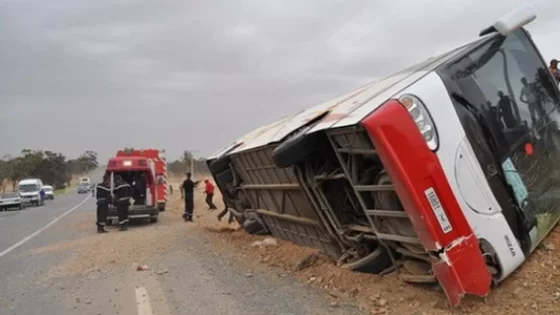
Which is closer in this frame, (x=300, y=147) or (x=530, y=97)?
(x=530, y=97)

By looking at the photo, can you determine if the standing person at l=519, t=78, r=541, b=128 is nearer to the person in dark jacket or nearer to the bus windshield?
the bus windshield

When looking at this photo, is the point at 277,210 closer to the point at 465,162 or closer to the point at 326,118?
the point at 326,118

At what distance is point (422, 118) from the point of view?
4371mm

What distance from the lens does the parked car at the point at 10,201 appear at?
3469 centimetres

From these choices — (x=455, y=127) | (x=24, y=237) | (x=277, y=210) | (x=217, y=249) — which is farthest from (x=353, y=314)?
(x=24, y=237)

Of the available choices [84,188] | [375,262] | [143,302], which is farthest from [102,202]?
[84,188]

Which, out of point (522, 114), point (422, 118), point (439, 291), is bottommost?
point (439, 291)

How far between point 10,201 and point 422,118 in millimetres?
35507

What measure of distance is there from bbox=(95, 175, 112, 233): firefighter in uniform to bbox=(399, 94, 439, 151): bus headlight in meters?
11.6

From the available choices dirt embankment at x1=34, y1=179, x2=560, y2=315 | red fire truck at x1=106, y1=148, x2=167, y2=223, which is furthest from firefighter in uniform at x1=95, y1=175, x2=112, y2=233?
dirt embankment at x1=34, y1=179, x2=560, y2=315

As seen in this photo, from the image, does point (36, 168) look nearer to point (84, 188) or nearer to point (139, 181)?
point (84, 188)

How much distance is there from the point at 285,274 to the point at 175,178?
7766 cm

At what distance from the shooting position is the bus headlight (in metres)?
4.31

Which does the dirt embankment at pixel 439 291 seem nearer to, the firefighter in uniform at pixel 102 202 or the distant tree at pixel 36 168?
the firefighter in uniform at pixel 102 202
